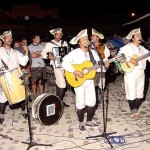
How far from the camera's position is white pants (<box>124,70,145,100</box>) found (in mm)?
5863

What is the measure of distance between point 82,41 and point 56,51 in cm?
162

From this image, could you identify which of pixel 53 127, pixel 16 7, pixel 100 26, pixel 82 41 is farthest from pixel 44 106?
pixel 16 7

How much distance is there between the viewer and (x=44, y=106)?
5.54m

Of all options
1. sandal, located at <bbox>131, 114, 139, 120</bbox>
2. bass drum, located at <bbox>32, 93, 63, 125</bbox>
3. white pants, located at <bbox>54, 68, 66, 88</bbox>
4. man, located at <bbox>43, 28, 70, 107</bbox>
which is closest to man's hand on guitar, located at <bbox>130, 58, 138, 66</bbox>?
sandal, located at <bbox>131, 114, 139, 120</bbox>

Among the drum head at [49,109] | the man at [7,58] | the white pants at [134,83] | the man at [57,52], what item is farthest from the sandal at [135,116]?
the man at [7,58]

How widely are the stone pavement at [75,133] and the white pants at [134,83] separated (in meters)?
0.63

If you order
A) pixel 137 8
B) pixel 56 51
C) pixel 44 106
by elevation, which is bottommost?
pixel 44 106

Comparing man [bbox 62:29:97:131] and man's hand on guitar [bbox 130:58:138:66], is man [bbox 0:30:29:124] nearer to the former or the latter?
man [bbox 62:29:97:131]

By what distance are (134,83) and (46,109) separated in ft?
6.95

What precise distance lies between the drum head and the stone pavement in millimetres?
65

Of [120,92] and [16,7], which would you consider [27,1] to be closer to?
[16,7]

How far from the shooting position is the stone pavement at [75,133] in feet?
16.0

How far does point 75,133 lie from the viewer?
5492mm

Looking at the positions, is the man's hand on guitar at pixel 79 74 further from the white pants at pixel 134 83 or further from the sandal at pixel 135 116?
the sandal at pixel 135 116
